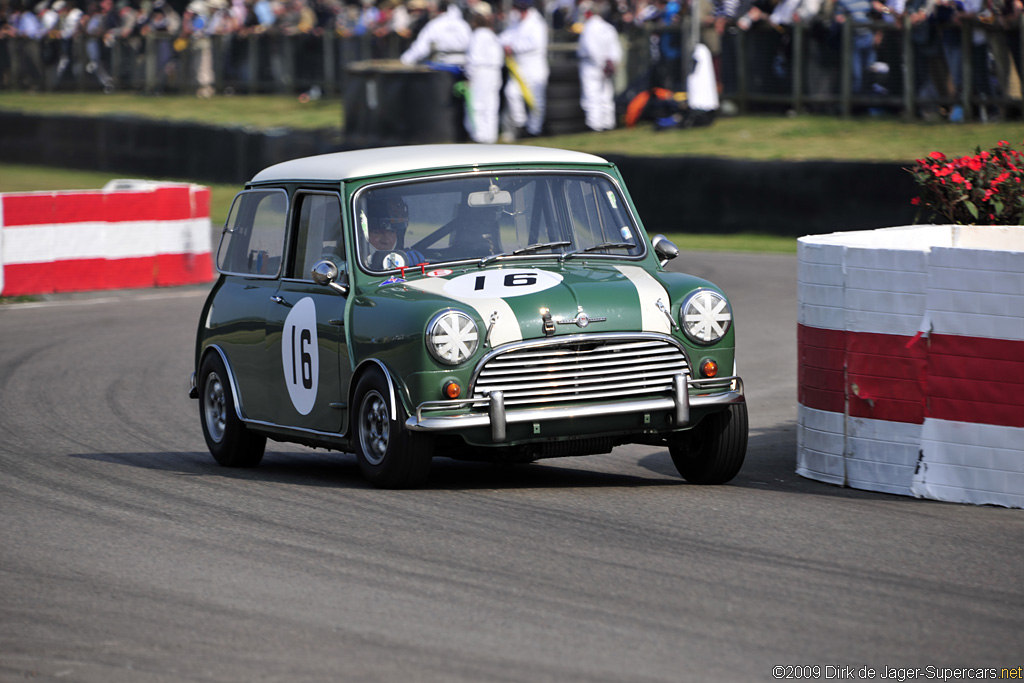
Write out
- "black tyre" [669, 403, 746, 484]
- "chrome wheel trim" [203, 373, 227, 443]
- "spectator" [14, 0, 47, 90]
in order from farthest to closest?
"spectator" [14, 0, 47, 90] < "chrome wheel trim" [203, 373, 227, 443] < "black tyre" [669, 403, 746, 484]

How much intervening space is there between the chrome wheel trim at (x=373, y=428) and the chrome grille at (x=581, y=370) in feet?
1.73

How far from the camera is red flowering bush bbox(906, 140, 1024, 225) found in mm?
8289

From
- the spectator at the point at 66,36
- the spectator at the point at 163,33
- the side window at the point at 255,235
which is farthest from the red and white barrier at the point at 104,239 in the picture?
the spectator at the point at 66,36

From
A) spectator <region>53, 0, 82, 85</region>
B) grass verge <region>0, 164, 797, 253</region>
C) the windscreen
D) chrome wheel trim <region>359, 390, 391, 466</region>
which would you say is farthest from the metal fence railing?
chrome wheel trim <region>359, 390, 391, 466</region>

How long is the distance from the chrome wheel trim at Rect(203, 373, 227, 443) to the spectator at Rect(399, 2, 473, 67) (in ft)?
63.9

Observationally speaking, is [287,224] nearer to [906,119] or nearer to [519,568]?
[519,568]

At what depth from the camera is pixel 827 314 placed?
7527 mm

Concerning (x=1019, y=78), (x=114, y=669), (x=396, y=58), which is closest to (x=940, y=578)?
(x=114, y=669)

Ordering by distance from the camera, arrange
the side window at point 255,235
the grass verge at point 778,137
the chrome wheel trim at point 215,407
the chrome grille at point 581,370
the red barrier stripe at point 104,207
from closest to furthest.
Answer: the chrome grille at point 581,370, the side window at point 255,235, the chrome wheel trim at point 215,407, the red barrier stripe at point 104,207, the grass verge at point 778,137

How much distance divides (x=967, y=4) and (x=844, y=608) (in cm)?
1834

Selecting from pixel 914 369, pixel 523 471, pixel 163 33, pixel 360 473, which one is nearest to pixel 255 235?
pixel 360 473

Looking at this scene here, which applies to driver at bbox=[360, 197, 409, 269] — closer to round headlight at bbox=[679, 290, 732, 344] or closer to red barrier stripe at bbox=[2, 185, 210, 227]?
round headlight at bbox=[679, 290, 732, 344]

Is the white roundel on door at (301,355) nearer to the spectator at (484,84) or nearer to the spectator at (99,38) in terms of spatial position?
the spectator at (484,84)

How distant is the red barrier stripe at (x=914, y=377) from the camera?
22.4 feet
